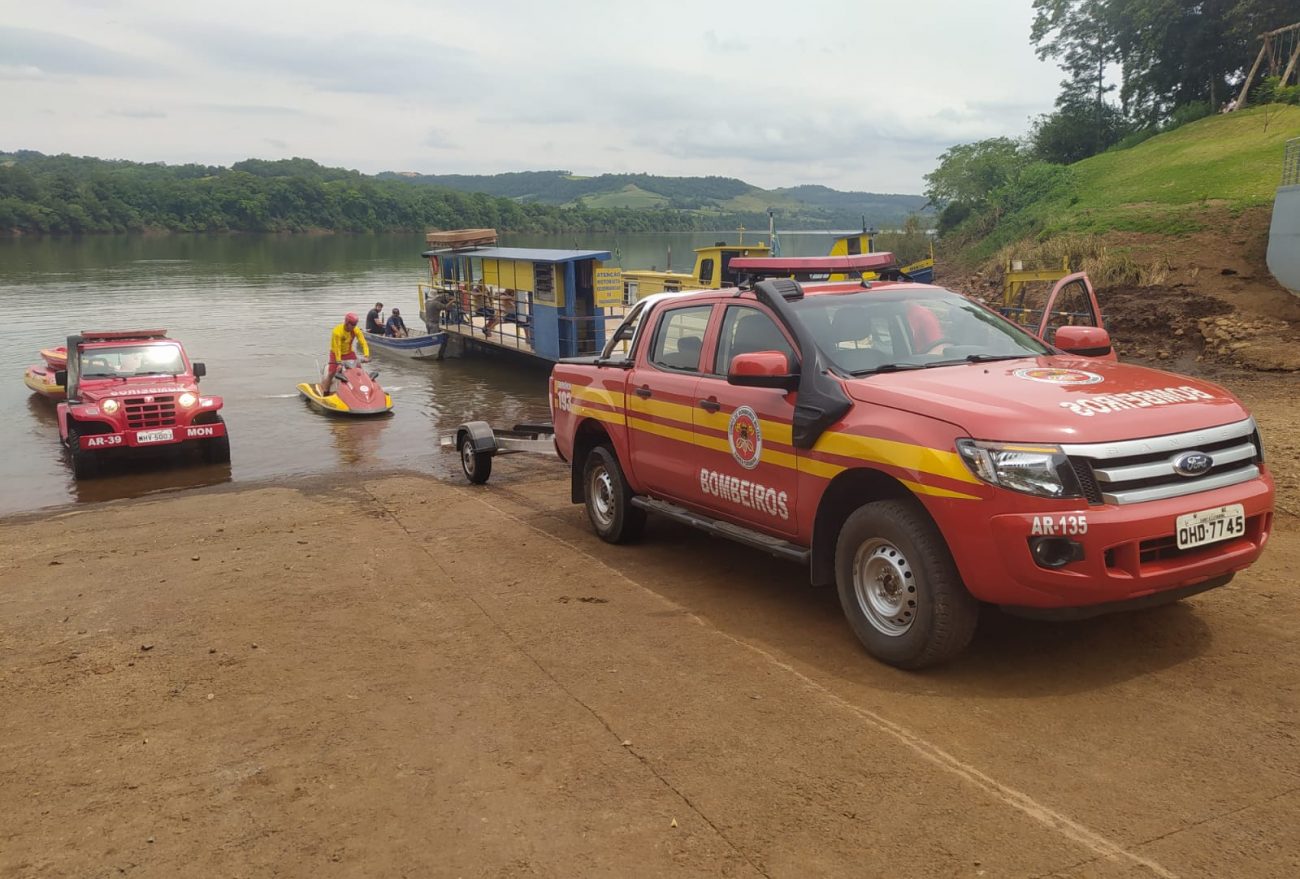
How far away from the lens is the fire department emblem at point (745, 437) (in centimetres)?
562

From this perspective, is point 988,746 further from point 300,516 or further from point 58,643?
point 300,516

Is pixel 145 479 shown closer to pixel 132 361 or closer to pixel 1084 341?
pixel 132 361

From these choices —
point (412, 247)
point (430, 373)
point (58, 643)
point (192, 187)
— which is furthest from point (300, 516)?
point (192, 187)

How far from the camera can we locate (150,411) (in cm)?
1424

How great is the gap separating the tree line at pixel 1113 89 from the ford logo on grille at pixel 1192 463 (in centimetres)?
3180

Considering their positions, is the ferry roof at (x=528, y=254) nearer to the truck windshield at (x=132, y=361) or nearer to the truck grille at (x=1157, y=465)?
the truck windshield at (x=132, y=361)

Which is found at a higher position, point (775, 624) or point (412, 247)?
point (412, 247)

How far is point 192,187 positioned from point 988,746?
134373 mm

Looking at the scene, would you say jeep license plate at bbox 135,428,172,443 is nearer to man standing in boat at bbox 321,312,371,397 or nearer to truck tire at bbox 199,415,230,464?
truck tire at bbox 199,415,230,464

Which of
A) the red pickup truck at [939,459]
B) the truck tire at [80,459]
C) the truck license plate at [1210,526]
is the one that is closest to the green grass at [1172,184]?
the red pickup truck at [939,459]

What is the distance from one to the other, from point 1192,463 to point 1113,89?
167ft

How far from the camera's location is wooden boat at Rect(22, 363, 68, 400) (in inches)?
844

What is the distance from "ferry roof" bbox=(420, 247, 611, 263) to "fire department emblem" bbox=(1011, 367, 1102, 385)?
19.5m

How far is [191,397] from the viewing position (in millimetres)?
14648
